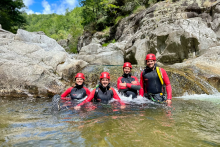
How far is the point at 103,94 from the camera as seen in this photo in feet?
16.9

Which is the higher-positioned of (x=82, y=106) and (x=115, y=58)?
(x=115, y=58)

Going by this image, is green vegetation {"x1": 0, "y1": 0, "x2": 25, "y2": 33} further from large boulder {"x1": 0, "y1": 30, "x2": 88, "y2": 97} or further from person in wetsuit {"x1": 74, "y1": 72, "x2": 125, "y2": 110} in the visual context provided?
person in wetsuit {"x1": 74, "y1": 72, "x2": 125, "y2": 110}

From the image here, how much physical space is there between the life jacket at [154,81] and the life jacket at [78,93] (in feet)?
8.00

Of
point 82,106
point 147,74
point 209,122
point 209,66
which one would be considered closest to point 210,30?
point 209,66

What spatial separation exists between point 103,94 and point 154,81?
173cm

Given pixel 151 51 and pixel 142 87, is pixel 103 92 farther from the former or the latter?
pixel 151 51

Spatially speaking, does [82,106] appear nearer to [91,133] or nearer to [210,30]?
[91,133]

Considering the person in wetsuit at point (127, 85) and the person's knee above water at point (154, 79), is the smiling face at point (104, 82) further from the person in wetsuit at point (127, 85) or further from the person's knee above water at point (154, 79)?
the person's knee above water at point (154, 79)

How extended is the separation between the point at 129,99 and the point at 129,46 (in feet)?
30.6

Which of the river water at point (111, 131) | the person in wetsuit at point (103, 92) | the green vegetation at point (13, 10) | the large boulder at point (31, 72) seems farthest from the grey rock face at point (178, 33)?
the green vegetation at point (13, 10)

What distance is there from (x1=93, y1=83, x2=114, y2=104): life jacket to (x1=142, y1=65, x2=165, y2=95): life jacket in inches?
49.9

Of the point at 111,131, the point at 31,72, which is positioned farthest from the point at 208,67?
the point at 31,72

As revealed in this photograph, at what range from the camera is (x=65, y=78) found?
8.83m

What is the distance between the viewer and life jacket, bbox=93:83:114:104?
16.6 feet
